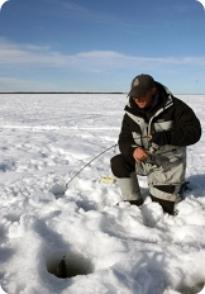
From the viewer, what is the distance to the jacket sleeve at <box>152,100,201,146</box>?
11.7ft

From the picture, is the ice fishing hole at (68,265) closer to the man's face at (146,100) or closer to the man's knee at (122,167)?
the man's knee at (122,167)

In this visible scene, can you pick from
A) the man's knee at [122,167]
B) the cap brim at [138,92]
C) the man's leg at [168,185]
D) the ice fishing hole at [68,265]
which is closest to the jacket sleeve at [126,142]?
the man's knee at [122,167]

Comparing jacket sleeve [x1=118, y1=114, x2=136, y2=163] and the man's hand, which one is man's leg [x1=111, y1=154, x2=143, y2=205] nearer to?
jacket sleeve [x1=118, y1=114, x2=136, y2=163]

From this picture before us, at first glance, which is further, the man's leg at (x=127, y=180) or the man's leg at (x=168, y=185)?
the man's leg at (x=127, y=180)

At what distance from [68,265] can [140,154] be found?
1216 millimetres

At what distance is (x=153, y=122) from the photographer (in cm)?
368

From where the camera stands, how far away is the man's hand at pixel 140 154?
3.61 meters

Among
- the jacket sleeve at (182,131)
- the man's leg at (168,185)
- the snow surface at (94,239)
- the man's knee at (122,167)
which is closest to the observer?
the snow surface at (94,239)

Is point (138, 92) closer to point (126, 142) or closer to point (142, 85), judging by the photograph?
point (142, 85)

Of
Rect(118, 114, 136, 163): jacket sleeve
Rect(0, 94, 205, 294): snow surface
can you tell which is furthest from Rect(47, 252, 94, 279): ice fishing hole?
Rect(118, 114, 136, 163): jacket sleeve

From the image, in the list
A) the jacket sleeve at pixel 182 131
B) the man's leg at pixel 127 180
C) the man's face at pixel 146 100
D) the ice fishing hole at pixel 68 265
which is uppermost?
the man's face at pixel 146 100

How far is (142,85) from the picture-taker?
344 cm

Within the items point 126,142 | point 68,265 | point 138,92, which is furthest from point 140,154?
point 68,265

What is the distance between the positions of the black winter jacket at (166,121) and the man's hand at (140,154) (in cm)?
15
